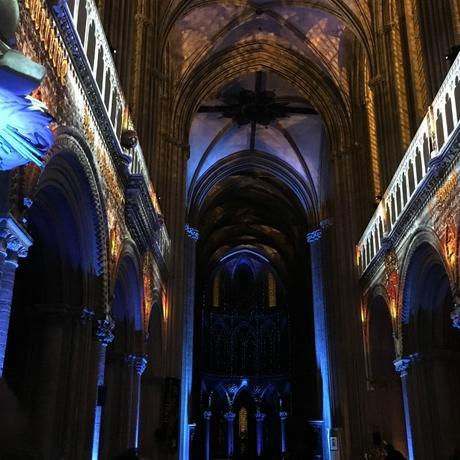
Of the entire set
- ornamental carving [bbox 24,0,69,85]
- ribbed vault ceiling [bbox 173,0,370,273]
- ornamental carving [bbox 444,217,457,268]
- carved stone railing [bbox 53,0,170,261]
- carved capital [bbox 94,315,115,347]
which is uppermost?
ribbed vault ceiling [bbox 173,0,370,273]

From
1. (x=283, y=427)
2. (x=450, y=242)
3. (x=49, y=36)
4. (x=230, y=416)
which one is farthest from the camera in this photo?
(x=230, y=416)

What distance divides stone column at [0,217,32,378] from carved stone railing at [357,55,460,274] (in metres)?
6.39

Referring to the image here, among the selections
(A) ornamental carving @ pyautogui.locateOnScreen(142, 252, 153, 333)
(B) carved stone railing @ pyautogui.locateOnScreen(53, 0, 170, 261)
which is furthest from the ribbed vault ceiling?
(B) carved stone railing @ pyautogui.locateOnScreen(53, 0, 170, 261)

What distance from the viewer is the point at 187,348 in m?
22.4

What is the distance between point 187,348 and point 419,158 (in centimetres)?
1303

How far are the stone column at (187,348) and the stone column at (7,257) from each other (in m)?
13.7

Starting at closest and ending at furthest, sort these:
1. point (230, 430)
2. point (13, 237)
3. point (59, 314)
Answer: point (13, 237) < point (59, 314) < point (230, 430)

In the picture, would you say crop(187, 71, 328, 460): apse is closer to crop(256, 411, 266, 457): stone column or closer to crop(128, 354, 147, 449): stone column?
crop(256, 411, 266, 457): stone column

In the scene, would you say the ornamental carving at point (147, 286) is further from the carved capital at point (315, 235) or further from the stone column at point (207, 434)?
the stone column at point (207, 434)

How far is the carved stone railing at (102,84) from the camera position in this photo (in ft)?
23.3

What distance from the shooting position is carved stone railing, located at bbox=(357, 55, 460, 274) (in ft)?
32.0

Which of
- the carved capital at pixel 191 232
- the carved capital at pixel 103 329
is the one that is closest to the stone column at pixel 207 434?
the carved capital at pixel 191 232

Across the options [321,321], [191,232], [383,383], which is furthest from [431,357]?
[191,232]

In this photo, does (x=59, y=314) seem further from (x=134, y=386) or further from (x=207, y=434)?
(x=207, y=434)
